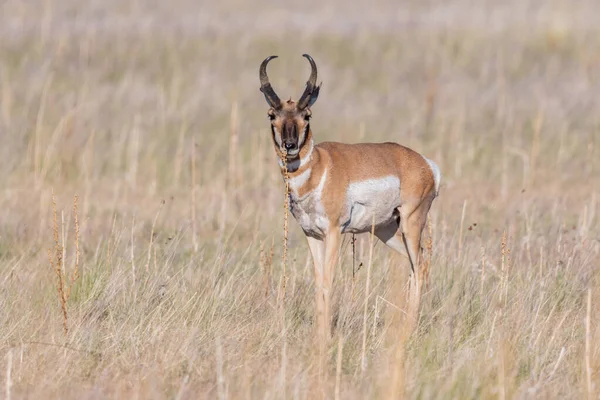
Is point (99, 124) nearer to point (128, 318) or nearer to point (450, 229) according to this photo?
point (450, 229)

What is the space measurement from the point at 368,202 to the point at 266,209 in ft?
14.3

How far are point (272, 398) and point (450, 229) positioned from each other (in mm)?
4954

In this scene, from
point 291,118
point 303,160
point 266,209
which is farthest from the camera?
point 266,209

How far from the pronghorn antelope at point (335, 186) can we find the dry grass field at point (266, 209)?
329 mm

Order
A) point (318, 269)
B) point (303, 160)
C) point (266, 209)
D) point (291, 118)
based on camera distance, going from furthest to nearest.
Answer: point (266, 209) → point (318, 269) → point (303, 160) → point (291, 118)

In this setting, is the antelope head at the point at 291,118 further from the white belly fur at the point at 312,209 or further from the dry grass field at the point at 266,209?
the dry grass field at the point at 266,209

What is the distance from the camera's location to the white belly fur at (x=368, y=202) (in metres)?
6.82

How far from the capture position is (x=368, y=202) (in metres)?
6.90

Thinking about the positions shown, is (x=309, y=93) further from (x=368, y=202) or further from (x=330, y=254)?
(x=330, y=254)

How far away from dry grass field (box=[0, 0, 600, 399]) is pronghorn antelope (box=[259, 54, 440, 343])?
0.33 meters

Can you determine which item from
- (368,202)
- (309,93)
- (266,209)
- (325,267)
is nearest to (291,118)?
(309,93)

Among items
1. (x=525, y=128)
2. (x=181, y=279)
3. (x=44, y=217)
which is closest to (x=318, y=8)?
(x=525, y=128)

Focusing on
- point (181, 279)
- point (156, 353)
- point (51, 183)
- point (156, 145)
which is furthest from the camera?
point (156, 145)

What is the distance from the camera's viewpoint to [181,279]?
7.34 meters
